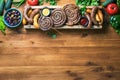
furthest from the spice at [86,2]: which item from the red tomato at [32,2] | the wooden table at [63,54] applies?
the red tomato at [32,2]

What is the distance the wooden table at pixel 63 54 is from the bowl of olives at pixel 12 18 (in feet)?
0.39

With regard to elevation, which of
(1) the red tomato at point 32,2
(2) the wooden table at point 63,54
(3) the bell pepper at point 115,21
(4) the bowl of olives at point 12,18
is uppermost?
(1) the red tomato at point 32,2

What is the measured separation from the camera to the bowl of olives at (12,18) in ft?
10.5

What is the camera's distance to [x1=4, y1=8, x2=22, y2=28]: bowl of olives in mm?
Answer: 3209

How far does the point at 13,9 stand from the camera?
3223 mm

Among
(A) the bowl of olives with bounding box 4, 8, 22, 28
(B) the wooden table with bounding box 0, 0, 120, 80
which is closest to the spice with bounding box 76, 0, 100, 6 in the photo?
(B) the wooden table with bounding box 0, 0, 120, 80

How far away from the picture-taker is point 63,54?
3.28 m

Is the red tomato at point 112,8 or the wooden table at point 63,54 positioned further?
the wooden table at point 63,54

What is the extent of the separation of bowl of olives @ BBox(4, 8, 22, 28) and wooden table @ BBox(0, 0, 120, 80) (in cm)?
12

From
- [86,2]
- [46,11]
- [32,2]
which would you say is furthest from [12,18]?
[86,2]

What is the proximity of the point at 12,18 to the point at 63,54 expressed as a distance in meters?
0.72

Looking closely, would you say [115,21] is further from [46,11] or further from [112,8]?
[46,11]

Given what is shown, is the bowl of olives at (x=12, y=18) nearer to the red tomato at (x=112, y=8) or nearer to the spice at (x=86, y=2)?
the spice at (x=86, y=2)

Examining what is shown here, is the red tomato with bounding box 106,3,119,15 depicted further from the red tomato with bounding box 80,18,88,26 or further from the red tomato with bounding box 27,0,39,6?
the red tomato with bounding box 27,0,39,6
